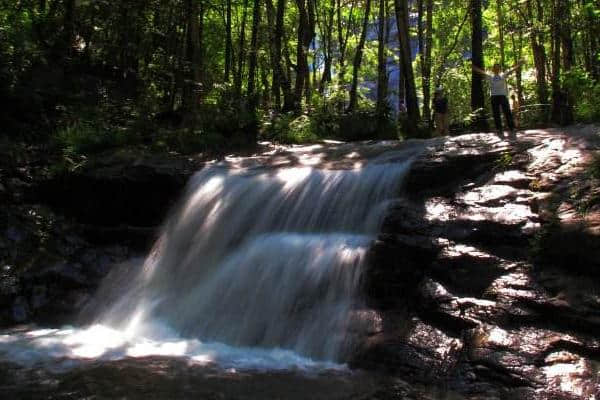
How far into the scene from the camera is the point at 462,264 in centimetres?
728

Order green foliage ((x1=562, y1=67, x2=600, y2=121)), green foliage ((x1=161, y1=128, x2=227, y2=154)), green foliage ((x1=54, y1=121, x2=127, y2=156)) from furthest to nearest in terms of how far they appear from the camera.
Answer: green foliage ((x1=161, y1=128, x2=227, y2=154)) → green foliage ((x1=54, y1=121, x2=127, y2=156)) → green foliage ((x1=562, y1=67, x2=600, y2=121))

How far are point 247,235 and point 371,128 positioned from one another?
7.52 meters

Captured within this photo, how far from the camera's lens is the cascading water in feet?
25.3

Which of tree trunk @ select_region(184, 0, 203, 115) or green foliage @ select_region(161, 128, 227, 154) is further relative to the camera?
tree trunk @ select_region(184, 0, 203, 115)

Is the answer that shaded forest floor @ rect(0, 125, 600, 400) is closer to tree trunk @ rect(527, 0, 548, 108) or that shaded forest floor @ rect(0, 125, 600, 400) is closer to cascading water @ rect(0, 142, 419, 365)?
cascading water @ rect(0, 142, 419, 365)

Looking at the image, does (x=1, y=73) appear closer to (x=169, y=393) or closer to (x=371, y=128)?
(x=371, y=128)

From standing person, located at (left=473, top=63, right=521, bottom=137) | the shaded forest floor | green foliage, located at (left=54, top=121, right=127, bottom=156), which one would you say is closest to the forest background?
green foliage, located at (left=54, top=121, right=127, bottom=156)

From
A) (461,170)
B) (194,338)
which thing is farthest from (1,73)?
(461,170)

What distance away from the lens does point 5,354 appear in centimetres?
736

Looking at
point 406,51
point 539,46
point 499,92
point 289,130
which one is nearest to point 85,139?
point 289,130

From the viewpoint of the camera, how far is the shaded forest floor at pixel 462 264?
236 inches

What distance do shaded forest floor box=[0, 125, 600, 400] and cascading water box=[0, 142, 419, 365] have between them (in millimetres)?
449

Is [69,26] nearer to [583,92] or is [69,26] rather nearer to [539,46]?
[583,92]

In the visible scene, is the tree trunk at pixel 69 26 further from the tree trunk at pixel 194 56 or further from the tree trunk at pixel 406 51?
the tree trunk at pixel 406 51
